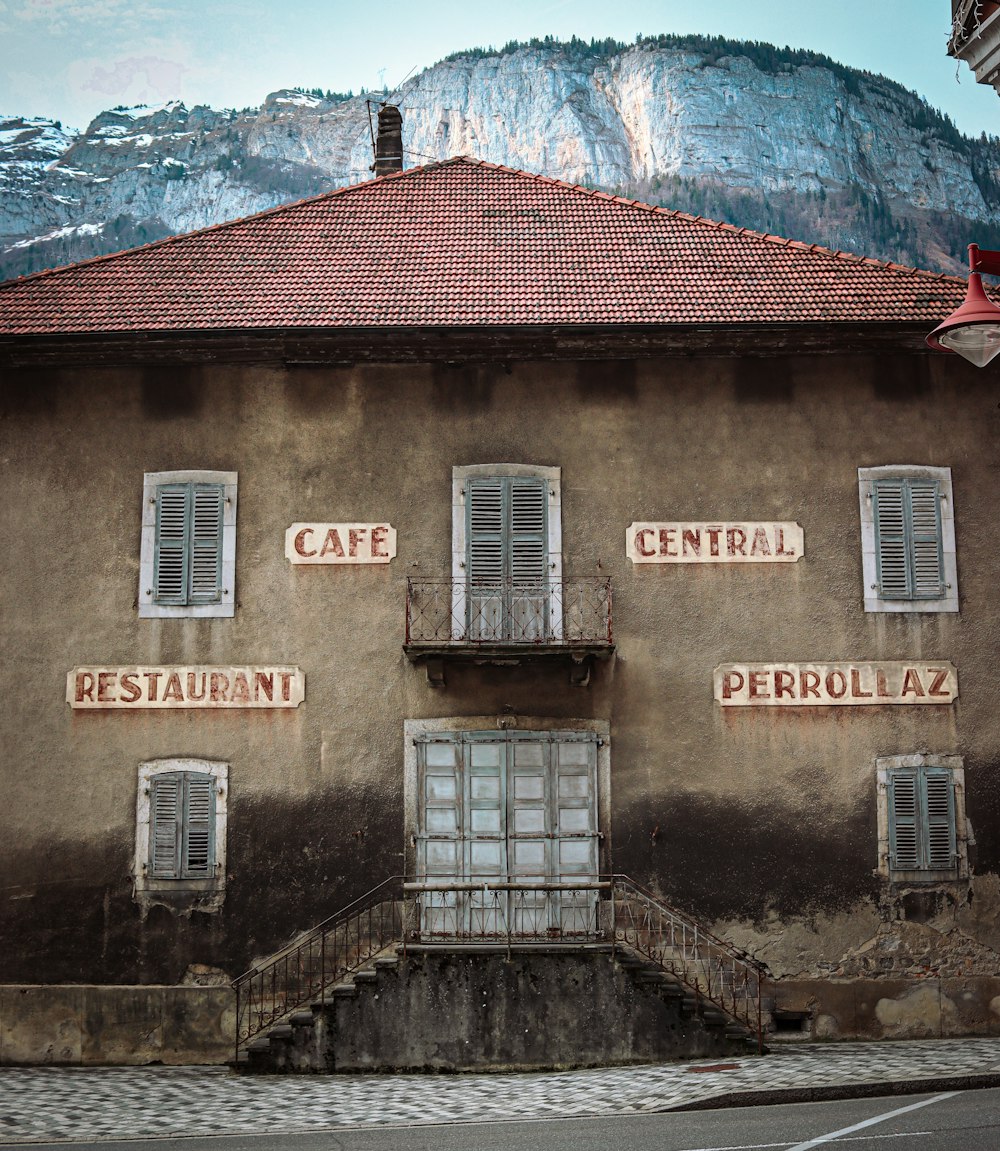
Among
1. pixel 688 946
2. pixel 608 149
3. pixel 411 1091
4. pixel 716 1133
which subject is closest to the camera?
pixel 716 1133

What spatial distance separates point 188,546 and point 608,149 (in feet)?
264

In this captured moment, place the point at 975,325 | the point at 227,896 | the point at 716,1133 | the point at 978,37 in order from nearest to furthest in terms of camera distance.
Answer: the point at 975,325, the point at 716,1133, the point at 978,37, the point at 227,896

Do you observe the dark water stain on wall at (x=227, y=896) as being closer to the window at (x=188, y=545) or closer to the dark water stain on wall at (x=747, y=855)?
the window at (x=188, y=545)

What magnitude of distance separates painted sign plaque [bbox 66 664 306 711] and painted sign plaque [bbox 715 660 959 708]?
4994 mm

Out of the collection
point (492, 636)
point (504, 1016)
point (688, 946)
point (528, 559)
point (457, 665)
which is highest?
point (528, 559)

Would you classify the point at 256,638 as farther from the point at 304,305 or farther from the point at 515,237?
the point at 515,237

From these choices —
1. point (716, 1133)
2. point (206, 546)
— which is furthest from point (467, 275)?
point (716, 1133)

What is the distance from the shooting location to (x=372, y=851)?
16688 mm

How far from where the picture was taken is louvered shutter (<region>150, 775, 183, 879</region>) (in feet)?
54.6

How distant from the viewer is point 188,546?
56.7 feet

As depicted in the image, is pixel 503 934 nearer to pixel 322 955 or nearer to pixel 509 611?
pixel 322 955

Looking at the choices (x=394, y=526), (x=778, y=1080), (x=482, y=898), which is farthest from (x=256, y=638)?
(x=778, y=1080)

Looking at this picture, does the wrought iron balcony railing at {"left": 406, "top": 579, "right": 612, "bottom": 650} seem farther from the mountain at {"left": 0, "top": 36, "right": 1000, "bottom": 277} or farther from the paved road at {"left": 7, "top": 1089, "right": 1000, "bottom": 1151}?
the mountain at {"left": 0, "top": 36, "right": 1000, "bottom": 277}

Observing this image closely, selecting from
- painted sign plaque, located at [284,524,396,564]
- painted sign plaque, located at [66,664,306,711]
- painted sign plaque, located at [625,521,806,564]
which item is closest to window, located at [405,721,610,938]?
painted sign plaque, located at [66,664,306,711]
